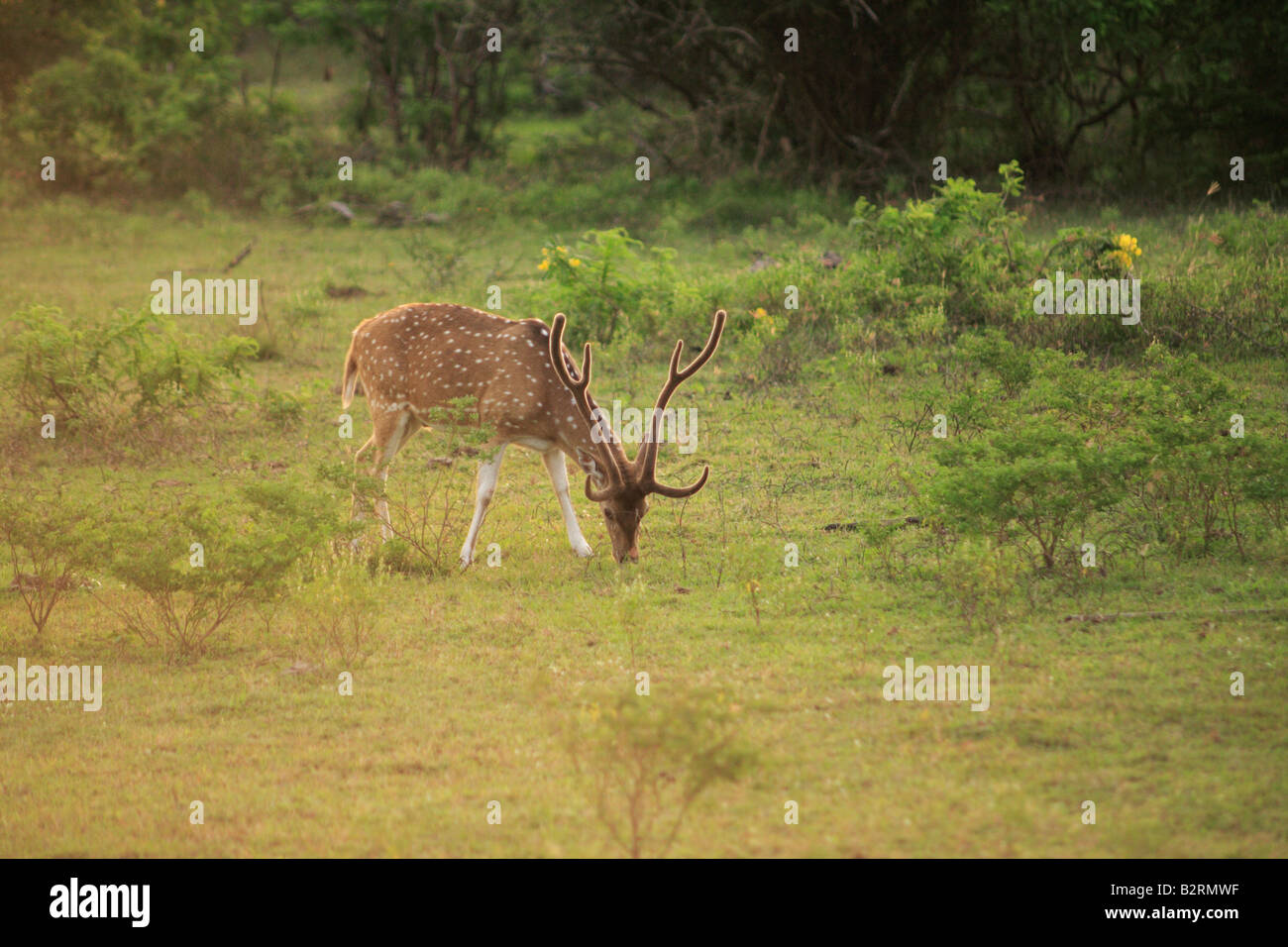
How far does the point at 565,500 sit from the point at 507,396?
903 millimetres

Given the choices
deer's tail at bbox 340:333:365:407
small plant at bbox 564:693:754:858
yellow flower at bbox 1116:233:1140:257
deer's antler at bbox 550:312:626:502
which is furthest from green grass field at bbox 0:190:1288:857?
yellow flower at bbox 1116:233:1140:257

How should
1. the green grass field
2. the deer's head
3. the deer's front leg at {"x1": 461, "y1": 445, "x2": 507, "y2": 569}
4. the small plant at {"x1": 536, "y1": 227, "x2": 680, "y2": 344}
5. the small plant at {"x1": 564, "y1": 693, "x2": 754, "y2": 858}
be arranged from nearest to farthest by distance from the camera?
the small plant at {"x1": 564, "y1": 693, "x2": 754, "y2": 858}, the green grass field, the deer's head, the deer's front leg at {"x1": 461, "y1": 445, "x2": 507, "y2": 569}, the small plant at {"x1": 536, "y1": 227, "x2": 680, "y2": 344}

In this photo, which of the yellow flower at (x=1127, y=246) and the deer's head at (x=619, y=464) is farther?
the yellow flower at (x=1127, y=246)

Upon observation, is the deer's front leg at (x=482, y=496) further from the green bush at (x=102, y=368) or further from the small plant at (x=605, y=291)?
the small plant at (x=605, y=291)

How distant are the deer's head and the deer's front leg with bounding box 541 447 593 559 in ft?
1.13

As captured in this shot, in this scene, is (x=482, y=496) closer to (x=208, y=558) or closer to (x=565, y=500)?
(x=565, y=500)

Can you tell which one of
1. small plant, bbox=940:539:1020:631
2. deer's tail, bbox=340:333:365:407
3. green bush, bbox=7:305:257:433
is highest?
green bush, bbox=7:305:257:433

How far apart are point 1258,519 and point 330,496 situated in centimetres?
637

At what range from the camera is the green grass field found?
5660 millimetres

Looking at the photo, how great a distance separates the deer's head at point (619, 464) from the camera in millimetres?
8820

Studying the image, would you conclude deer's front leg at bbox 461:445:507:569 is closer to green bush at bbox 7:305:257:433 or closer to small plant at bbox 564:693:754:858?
small plant at bbox 564:693:754:858

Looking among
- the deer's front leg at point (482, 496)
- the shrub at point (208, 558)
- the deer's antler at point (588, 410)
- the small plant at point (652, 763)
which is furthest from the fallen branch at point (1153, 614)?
the shrub at point (208, 558)

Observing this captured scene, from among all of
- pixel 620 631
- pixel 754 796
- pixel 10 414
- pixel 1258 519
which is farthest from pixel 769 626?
pixel 10 414

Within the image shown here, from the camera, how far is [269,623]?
8.34 m
